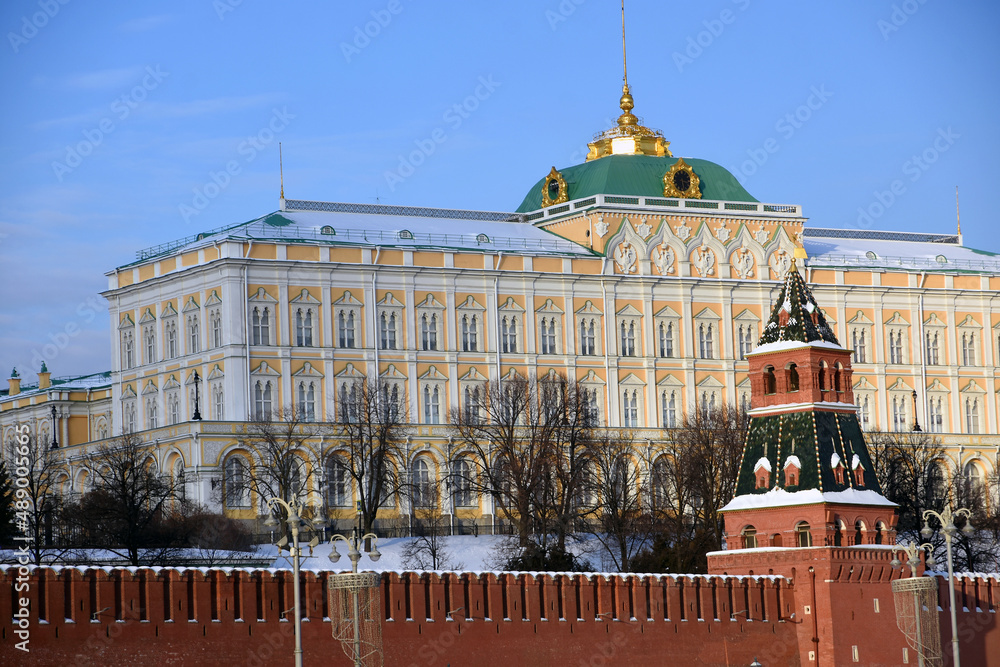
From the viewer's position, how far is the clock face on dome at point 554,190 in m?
153

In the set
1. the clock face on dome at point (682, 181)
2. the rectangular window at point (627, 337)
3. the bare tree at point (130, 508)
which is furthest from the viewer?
the clock face on dome at point (682, 181)

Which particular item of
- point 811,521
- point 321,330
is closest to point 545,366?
point 321,330

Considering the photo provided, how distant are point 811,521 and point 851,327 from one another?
2407 inches

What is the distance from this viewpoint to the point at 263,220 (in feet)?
454

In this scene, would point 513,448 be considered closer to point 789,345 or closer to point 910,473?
point 910,473

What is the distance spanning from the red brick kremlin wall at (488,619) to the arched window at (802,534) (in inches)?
47.3

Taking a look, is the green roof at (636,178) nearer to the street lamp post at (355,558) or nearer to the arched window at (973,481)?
the arched window at (973,481)

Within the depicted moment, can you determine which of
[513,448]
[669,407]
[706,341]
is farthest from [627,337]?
[513,448]

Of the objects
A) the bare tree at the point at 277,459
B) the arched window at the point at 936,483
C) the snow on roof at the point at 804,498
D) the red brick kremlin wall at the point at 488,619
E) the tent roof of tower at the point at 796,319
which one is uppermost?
the tent roof of tower at the point at 796,319

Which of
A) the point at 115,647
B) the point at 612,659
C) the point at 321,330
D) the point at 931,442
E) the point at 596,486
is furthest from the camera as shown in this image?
the point at 931,442

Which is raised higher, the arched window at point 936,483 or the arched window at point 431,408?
the arched window at point 431,408

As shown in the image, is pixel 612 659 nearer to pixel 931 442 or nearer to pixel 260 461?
pixel 260 461

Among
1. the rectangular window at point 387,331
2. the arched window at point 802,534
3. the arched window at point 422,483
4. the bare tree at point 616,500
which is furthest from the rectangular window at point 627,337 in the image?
the arched window at point 802,534

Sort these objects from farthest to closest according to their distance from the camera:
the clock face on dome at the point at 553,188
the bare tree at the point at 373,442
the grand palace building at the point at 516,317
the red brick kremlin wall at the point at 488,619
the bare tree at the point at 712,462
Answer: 1. the clock face on dome at the point at 553,188
2. the grand palace building at the point at 516,317
3. the bare tree at the point at 373,442
4. the bare tree at the point at 712,462
5. the red brick kremlin wall at the point at 488,619
